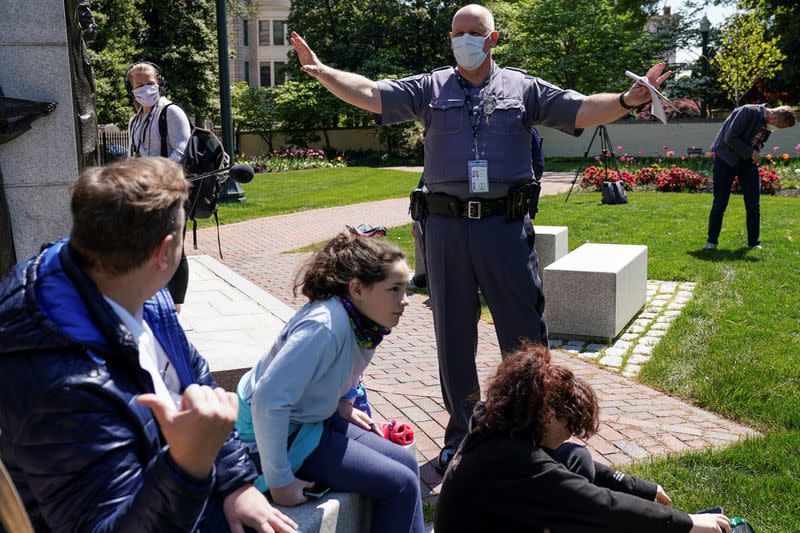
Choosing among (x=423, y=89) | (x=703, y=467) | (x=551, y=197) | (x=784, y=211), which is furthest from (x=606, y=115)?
(x=551, y=197)

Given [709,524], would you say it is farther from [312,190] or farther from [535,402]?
[312,190]

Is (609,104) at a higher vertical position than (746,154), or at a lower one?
higher

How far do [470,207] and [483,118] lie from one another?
0.46 meters

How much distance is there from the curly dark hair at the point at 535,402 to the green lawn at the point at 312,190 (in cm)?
1319

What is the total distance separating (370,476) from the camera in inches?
115

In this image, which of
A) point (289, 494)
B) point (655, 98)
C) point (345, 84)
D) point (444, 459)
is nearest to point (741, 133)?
point (655, 98)

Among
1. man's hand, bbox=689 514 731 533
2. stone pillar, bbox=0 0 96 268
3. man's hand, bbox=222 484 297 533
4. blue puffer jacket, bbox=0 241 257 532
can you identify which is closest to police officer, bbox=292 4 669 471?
stone pillar, bbox=0 0 96 268

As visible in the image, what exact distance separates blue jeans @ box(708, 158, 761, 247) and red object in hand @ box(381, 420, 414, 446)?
816 cm

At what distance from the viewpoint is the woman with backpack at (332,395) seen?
9.21 feet

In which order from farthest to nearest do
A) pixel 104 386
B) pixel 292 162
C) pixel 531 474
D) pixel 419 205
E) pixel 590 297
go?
pixel 292 162 < pixel 590 297 < pixel 419 205 < pixel 531 474 < pixel 104 386

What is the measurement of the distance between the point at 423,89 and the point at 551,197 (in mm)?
14432

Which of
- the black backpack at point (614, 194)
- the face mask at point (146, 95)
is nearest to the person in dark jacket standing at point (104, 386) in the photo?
the face mask at point (146, 95)

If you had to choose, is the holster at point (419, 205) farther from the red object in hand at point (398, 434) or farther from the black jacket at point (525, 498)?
the black jacket at point (525, 498)

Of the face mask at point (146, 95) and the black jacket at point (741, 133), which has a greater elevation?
the face mask at point (146, 95)
